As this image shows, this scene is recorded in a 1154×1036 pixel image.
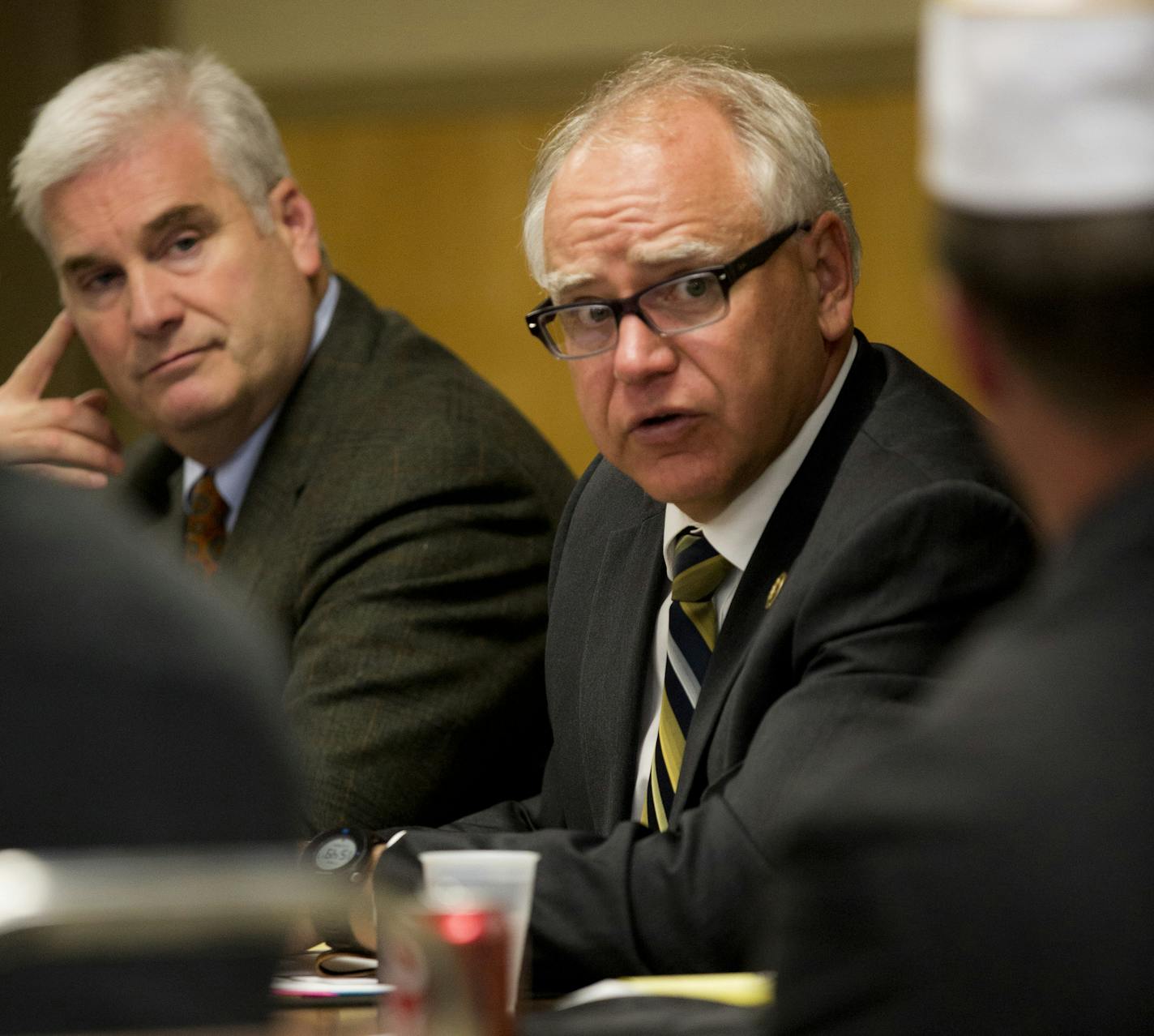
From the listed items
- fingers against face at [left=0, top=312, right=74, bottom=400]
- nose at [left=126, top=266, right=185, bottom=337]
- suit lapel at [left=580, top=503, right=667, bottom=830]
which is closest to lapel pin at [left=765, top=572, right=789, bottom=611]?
suit lapel at [left=580, top=503, right=667, bottom=830]

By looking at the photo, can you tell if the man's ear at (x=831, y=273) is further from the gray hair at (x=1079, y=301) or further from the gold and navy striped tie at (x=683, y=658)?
the gray hair at (x=1079, y=301)

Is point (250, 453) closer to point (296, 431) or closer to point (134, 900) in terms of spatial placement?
point (296, 431)

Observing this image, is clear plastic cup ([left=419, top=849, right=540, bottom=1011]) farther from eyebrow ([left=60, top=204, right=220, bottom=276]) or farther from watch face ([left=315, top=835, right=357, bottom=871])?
eyebrow ([left=60, top=204, right=220, bottom=276])

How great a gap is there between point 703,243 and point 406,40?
3.23 metres

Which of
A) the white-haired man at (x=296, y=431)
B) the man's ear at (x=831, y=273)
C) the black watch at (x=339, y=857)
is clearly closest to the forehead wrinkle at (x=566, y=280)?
the man's ear at (x=831, y=273)

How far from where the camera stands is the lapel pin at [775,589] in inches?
75.2

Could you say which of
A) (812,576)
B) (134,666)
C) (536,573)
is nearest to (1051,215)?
(134,666)

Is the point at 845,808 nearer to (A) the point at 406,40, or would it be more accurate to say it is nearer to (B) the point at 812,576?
(B) the point at 812,576

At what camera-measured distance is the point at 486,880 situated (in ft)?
4.99

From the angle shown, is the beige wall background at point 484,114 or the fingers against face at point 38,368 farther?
the beige wall background at point 484,114

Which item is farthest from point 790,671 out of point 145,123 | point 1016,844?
point 145,123

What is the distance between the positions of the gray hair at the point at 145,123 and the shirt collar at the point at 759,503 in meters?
1.13

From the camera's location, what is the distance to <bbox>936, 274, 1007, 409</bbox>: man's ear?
938 millimetres

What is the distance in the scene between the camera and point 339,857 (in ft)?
6.35
